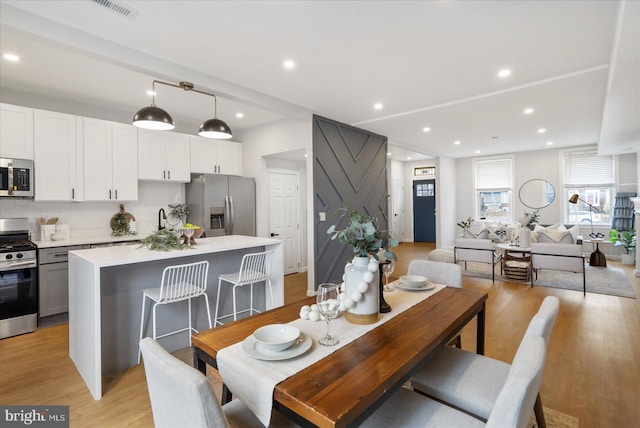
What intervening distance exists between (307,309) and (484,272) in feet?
18.2

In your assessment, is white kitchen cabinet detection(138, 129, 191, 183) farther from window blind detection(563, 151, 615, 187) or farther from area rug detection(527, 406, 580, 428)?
window blind detection(563, 151, 615, 187)

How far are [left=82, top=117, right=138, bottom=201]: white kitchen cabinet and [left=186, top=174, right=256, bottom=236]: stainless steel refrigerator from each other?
2.82ft

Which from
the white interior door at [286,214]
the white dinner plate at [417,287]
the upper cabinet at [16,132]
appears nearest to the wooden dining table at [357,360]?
the white dinner plate at [417,287]

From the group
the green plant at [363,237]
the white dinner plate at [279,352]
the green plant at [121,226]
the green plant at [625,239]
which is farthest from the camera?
the green plant at [625,239]

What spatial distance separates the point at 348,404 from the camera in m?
0.92

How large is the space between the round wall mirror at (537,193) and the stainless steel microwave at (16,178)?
9.82 meters

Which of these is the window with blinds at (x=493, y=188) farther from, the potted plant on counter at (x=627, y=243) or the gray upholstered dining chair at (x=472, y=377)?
the gray upholstered dining chair at (x=472, y=377)

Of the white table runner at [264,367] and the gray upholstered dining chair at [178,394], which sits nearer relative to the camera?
the gray upholstered dining chair at [178,394]

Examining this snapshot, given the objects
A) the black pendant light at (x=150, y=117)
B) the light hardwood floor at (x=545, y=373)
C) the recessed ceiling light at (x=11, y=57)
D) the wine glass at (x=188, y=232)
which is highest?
the recessed ceiling light at (x=11, y=57)

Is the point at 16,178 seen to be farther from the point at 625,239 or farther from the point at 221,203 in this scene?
the point at 625,239

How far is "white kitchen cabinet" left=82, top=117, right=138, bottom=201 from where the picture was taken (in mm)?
4082

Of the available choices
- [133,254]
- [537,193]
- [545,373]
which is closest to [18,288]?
[133,254]

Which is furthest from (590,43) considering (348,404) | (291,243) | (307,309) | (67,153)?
(67,153)

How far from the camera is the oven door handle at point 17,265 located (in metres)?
3.23
